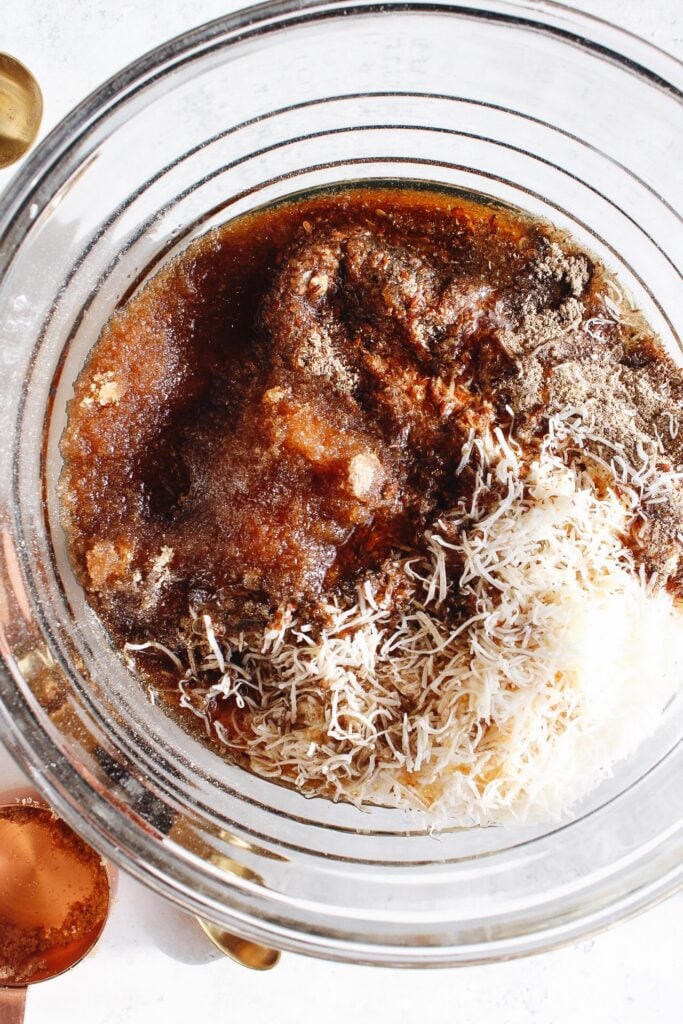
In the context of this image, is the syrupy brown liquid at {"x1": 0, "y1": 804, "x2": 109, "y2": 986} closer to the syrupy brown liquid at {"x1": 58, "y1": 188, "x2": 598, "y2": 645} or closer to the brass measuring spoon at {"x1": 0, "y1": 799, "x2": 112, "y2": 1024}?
the brass measuring spoon at {"x1": 0, "y1": 799, "x2": 112, "y2": 1024}

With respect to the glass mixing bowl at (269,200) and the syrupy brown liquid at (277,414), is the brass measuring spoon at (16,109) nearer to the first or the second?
the glass mixing bowl at (269,200)

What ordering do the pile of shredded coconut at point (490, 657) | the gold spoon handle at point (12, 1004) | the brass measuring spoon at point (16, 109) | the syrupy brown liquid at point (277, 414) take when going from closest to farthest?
the pile of shredded coconut at point (490, 657) < the syrupy brown liquid at point (277, 414) < the brass measuring spoon at point (16, 109) < the gold spoon handle at point (12, 1004)

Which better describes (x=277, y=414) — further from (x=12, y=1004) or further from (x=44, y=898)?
(x=12, y=1004)

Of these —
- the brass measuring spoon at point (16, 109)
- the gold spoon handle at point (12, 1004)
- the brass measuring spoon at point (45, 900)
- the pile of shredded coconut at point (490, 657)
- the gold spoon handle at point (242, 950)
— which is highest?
the brass measuring spoon at point (16, 109)

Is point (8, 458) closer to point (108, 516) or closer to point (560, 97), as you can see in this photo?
point (108, 516)

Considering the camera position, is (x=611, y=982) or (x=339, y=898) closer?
(x=339, y=898)

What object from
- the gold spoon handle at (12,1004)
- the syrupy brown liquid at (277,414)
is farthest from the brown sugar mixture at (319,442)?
the gold spoon handle at (12,1004)

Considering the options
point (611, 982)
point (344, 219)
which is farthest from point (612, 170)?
point (611, 982)

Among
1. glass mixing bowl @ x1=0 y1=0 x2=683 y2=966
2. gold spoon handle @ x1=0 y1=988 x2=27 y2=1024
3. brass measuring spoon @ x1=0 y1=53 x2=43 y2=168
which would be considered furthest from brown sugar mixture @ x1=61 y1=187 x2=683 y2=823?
gold spoon handle @ x1=0 y1=988 x2=27 y2=1024
